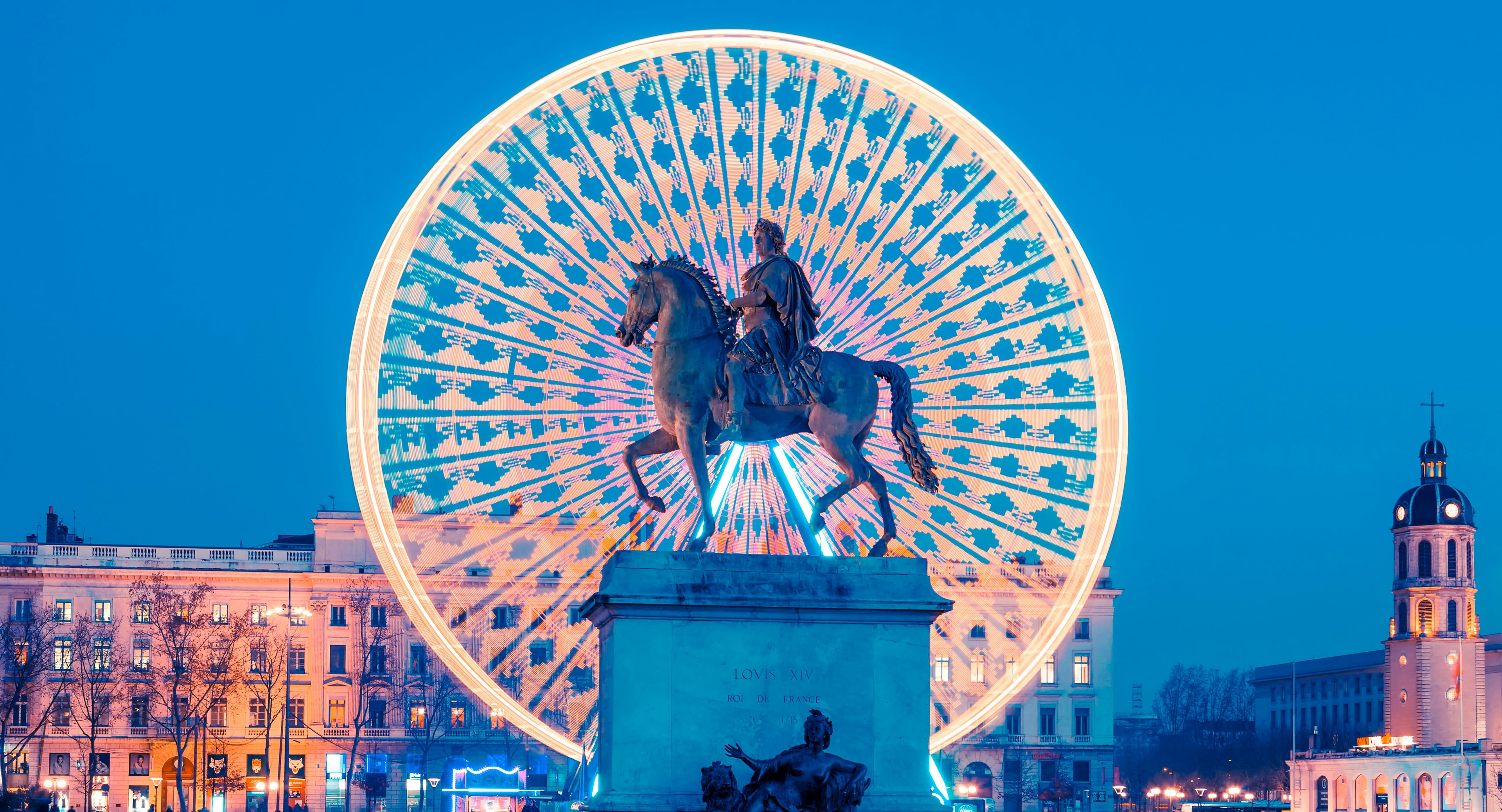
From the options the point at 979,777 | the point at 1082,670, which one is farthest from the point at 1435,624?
the point at 979,777

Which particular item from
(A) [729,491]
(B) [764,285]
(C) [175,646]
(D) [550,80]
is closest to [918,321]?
(A) [729,491]

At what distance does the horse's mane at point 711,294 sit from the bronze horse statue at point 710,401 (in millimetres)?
13

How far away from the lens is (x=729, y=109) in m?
33.8

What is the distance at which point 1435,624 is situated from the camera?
15988 centimetres

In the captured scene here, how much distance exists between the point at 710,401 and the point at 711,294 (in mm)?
1246

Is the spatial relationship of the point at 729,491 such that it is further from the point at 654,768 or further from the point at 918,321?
the point at 654,768

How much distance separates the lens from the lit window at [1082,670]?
11988cm

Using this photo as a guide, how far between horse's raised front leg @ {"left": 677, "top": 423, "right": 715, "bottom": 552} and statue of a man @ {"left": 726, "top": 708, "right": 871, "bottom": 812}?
12.5 feet

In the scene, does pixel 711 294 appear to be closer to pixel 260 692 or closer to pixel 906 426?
pixel 906 426

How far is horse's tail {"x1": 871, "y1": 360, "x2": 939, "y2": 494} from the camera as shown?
25391 millimetres

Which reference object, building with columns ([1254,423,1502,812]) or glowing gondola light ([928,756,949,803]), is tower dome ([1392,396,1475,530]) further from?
glowing gondola light ([928,756,949,803])

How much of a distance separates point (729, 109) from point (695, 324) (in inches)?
398

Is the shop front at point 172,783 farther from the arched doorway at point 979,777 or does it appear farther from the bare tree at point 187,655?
the arched doorway at point 979,777

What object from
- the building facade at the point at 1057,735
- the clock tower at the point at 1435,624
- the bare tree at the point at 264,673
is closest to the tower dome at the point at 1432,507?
the clock tower at the point at 1435,624
